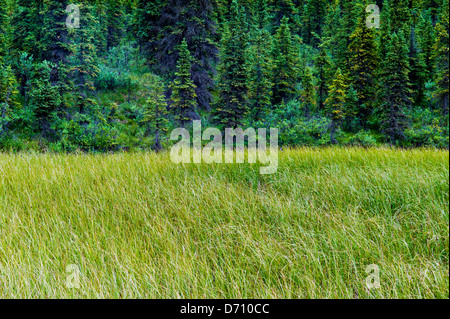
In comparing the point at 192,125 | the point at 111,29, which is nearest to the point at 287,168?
the point at 192,125

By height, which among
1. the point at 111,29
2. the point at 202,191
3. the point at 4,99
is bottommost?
the point at 202,191

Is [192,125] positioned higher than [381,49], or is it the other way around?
[381,49]

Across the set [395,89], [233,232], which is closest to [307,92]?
[395,89]

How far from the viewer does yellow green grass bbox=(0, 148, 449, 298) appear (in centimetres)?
250

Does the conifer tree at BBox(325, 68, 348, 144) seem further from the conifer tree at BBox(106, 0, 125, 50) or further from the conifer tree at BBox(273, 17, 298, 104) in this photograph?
the conifer tree at BBox(106, 0, 125, 50)

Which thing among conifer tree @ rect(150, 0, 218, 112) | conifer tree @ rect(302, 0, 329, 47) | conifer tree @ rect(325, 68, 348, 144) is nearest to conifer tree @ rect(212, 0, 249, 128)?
→ conifer tree @ rect(150, 0, 218, 112)

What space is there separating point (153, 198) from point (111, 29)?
38103 mm

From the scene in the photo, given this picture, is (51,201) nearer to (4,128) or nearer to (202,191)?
(202,191)

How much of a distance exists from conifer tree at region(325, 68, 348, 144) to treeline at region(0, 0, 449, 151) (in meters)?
0.10

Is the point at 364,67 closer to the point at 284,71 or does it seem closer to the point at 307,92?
the point at 307,92

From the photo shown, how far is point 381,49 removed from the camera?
2150 cm

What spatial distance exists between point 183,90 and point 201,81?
11.9 feet

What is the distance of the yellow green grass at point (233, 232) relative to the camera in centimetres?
250
